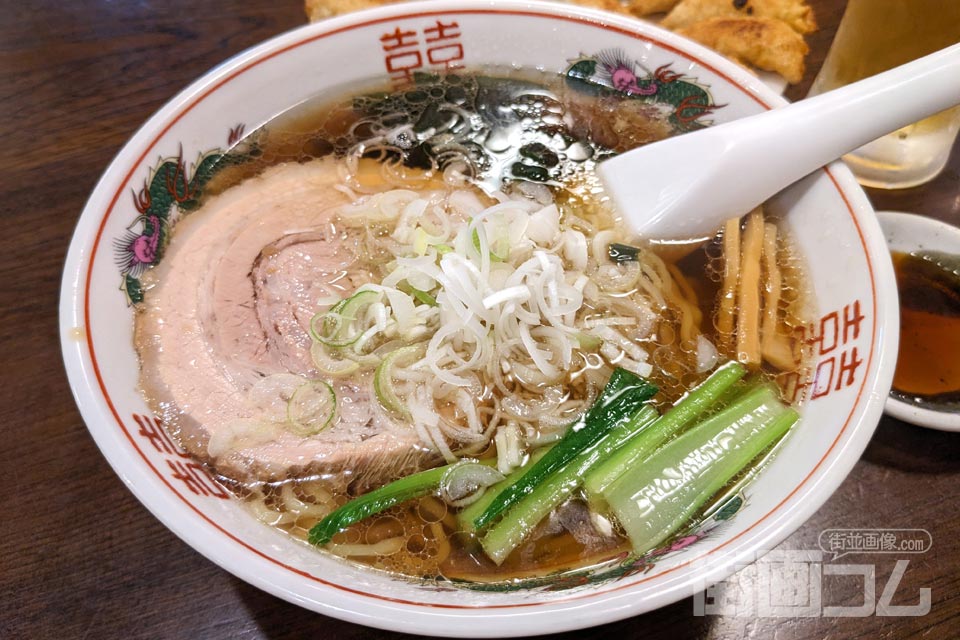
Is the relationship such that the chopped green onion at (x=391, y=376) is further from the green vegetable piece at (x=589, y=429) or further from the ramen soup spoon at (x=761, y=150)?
the ramen soup spoon at (x=761, y=150)

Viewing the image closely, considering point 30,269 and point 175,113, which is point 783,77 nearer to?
point 175,113

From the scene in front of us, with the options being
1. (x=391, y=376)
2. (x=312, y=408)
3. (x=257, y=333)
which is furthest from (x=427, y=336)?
(x=257, y=333)

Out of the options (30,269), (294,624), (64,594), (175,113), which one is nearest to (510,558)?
(294,624)

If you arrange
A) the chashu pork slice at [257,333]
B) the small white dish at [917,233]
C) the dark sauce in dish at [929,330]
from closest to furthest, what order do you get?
1. the chashu pork slice at [257,333]
2. the dark sauce in dish at [929,330]
3. the small white dish at [917,233]

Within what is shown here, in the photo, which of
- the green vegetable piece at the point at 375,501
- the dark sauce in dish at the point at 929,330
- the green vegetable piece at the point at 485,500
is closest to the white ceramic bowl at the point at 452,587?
the green vegetable piece at the point at 375,501

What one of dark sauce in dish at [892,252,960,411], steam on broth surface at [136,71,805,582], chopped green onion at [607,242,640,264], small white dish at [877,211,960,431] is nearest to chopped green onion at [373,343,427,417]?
steam on broth surface at [136,71,805,582]
